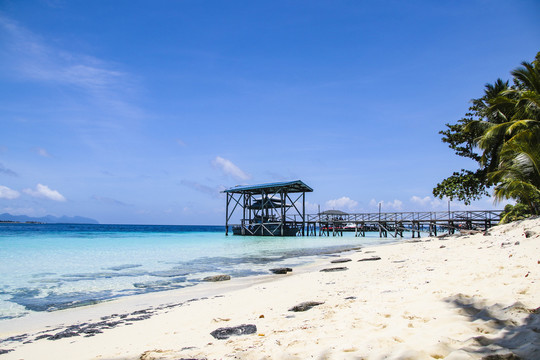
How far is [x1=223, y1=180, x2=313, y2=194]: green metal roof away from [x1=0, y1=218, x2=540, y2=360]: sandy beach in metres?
30.6

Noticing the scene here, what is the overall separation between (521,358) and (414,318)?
1465 millimetres

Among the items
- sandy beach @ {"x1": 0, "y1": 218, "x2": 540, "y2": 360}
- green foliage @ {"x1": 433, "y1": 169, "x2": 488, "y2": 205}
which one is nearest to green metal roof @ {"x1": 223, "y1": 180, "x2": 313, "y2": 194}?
green foliage @ {"x1": 433, "y1": 169, "x2": 488, "y2": 205}

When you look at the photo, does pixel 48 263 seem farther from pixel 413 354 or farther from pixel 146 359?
pixel 413 354

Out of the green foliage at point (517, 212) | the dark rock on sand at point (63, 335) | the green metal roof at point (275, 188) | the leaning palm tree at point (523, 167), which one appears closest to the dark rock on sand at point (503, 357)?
the dark rock on sand at point (63, 335)

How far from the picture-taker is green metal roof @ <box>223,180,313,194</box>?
124 ft

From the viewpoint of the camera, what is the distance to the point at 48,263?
568 inches

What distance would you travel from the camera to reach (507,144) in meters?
14.2

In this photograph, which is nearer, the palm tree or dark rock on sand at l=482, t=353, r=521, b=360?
dark rock on sand at l=482, t=353, r=521, b=360

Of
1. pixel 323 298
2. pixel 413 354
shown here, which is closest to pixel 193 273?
pixel 323 298

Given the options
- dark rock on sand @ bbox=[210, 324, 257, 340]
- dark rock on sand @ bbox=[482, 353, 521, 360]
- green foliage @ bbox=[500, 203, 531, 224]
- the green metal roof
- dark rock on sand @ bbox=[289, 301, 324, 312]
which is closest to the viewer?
dark rock on sand @ bbox=[482, 353, 521, 360]

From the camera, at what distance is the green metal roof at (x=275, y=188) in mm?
37653

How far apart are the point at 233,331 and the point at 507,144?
15.4 m

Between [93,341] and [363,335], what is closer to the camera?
[363,335]

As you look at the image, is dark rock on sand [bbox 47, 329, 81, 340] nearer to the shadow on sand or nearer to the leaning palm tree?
the shadow on sand
